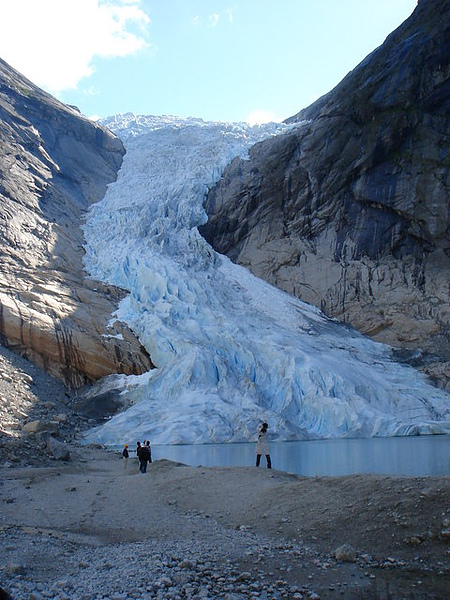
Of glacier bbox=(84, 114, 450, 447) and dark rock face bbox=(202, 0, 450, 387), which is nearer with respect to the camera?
glacier bbox=(84, 114, 450, 447)

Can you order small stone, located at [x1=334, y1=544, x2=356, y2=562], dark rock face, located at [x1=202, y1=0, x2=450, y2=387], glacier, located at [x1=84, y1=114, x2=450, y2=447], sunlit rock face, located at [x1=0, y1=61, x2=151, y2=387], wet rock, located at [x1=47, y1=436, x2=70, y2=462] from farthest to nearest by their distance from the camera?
Result: dark rock face, located at [x1=202, y1=0, x2=450, y2=387]
sunlit rock face, located at [x1=0, y1=61, x2=151, y2=387]
glacier, located at [x1=84, y1=114, x2=450, y2=447]
wet rock, located at [x1=47, y1=436, x2=70, y2=462]
small stone, located at [x1=334, y1=544, x2=356, y2=562]

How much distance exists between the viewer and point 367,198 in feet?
98.7

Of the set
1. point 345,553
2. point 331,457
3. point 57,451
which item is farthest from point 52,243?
point 345,553

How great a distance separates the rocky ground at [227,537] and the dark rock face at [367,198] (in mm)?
21166

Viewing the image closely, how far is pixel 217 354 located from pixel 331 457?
877 centimetres

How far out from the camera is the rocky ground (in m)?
3.56

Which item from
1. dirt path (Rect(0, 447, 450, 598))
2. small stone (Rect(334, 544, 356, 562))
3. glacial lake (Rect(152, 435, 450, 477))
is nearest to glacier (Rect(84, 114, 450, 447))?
glacial lake (Rect(152, 435, 450, 477))

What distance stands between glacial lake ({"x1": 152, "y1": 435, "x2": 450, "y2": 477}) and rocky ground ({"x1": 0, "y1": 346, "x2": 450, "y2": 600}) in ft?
8.53

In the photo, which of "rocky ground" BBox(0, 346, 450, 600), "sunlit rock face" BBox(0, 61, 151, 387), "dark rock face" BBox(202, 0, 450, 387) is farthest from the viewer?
"dark rock face" BBox(202, 0, 450, 387)

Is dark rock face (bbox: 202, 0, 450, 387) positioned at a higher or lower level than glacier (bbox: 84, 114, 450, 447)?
higher

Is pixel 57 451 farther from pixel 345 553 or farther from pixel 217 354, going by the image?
pixel 217 354

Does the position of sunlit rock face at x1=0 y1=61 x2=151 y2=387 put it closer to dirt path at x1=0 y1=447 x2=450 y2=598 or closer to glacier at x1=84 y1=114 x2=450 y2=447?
glacier at x1=84 y1=114 x2=450 y2=447

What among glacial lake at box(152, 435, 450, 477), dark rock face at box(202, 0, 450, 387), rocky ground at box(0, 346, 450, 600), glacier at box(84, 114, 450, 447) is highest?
dark rock face at box(202, 0, 450, 387)

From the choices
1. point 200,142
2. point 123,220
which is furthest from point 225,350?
point 200,142
